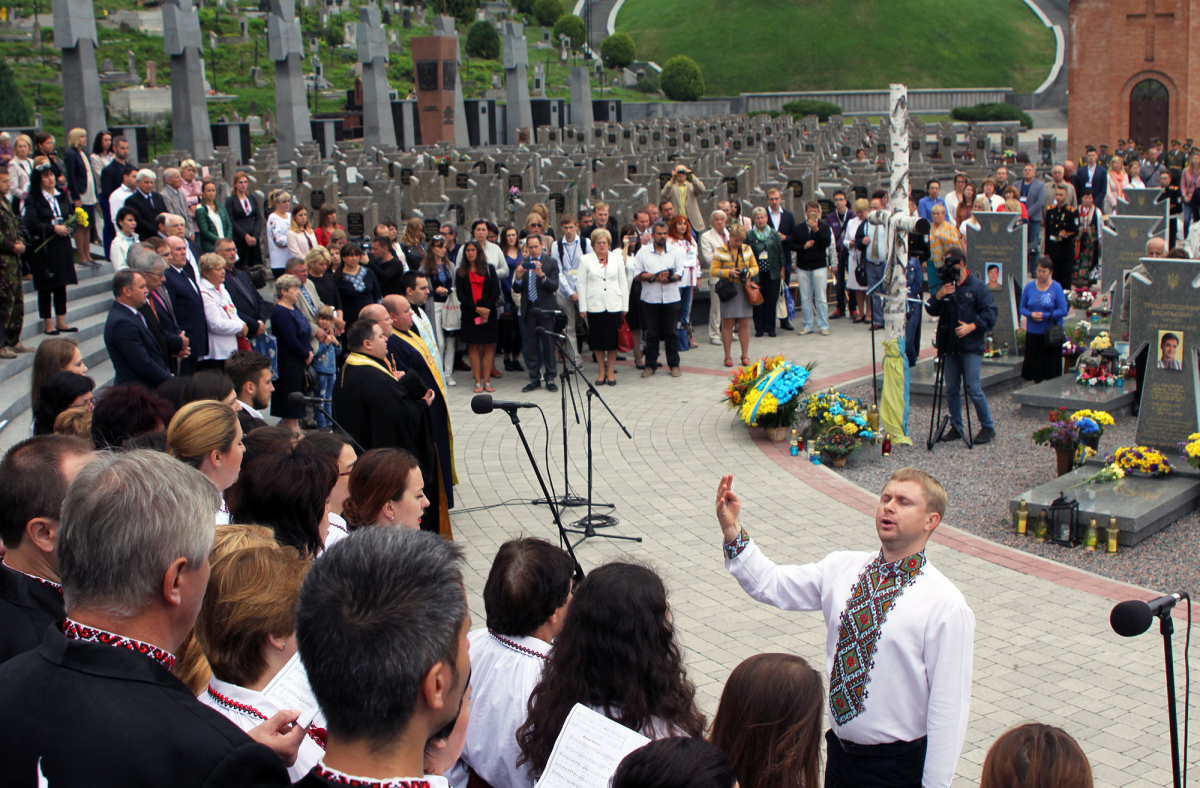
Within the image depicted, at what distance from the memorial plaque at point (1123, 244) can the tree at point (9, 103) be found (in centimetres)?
4088

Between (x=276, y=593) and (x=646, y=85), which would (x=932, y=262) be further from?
(x=646, y=85)

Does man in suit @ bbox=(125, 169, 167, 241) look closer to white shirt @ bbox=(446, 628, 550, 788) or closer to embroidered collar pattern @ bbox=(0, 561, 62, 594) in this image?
embroidered collar pattern @ bbox=(0, 561, 62, 594)

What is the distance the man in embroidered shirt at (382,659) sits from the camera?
223cm

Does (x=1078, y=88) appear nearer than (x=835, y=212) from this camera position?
No

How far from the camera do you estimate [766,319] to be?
1711 cm

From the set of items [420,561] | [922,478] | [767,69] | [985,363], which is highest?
[767,69]

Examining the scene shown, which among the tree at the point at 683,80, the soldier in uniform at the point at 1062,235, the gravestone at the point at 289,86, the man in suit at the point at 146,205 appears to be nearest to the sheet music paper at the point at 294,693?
the man in suit at the point at 146,205

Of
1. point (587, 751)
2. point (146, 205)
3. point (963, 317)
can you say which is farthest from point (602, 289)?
point (587, 751)

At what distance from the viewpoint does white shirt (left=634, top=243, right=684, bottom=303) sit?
14656mm

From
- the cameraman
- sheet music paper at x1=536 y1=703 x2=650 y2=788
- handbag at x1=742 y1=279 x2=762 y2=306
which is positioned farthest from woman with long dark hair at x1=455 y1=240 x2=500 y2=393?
sheet music paper at x1=536 y1=703 x2=650 y2=788

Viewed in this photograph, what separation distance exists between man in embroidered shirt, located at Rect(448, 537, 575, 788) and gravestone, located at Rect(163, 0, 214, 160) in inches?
1242

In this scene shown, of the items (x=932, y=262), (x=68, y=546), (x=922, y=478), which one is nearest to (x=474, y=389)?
(x=932, y=262)

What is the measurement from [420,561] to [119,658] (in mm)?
700

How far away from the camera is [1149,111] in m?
41.9
